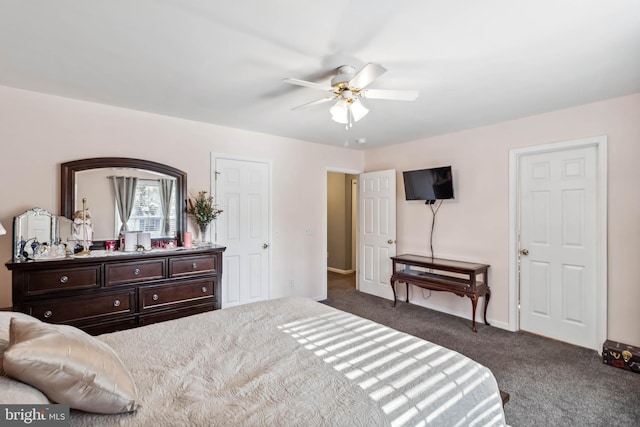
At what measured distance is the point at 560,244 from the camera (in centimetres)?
331

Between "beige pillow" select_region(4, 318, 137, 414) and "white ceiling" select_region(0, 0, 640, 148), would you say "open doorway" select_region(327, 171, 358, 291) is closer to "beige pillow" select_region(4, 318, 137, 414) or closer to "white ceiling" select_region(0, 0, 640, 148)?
"white ceiling" select_region(0, 0, 640, 148)

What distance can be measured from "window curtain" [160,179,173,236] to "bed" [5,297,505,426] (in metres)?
1.76

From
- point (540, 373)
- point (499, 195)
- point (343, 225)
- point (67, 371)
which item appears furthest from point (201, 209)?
point (343, 225)

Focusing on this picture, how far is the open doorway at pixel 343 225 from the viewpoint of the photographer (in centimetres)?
694

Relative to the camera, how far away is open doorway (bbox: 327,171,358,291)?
22.8 ft

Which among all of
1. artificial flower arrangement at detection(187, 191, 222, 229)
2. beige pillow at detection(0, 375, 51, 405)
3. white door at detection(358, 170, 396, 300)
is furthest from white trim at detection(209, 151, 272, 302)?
beige pillow at detection(0, 375, 51, 405)

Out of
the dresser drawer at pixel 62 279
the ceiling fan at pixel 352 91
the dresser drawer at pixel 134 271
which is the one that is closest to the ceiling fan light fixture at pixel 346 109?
the ceiling fan at pixel 352 91

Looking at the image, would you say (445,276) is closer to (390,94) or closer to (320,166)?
(320,166)

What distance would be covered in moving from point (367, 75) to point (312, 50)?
40 cm

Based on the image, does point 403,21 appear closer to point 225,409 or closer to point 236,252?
point 225,409

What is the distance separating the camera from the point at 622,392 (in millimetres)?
2336

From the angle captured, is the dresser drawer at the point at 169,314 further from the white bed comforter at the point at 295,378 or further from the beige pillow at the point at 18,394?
the beige pillow at the point at 18,394

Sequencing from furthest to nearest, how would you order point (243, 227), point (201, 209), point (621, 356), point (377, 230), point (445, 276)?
point (377, 230) → point (243, 227) → point (445, 276) → point (201, 209) → point (621, 356)

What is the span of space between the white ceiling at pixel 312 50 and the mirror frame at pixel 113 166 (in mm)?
576
